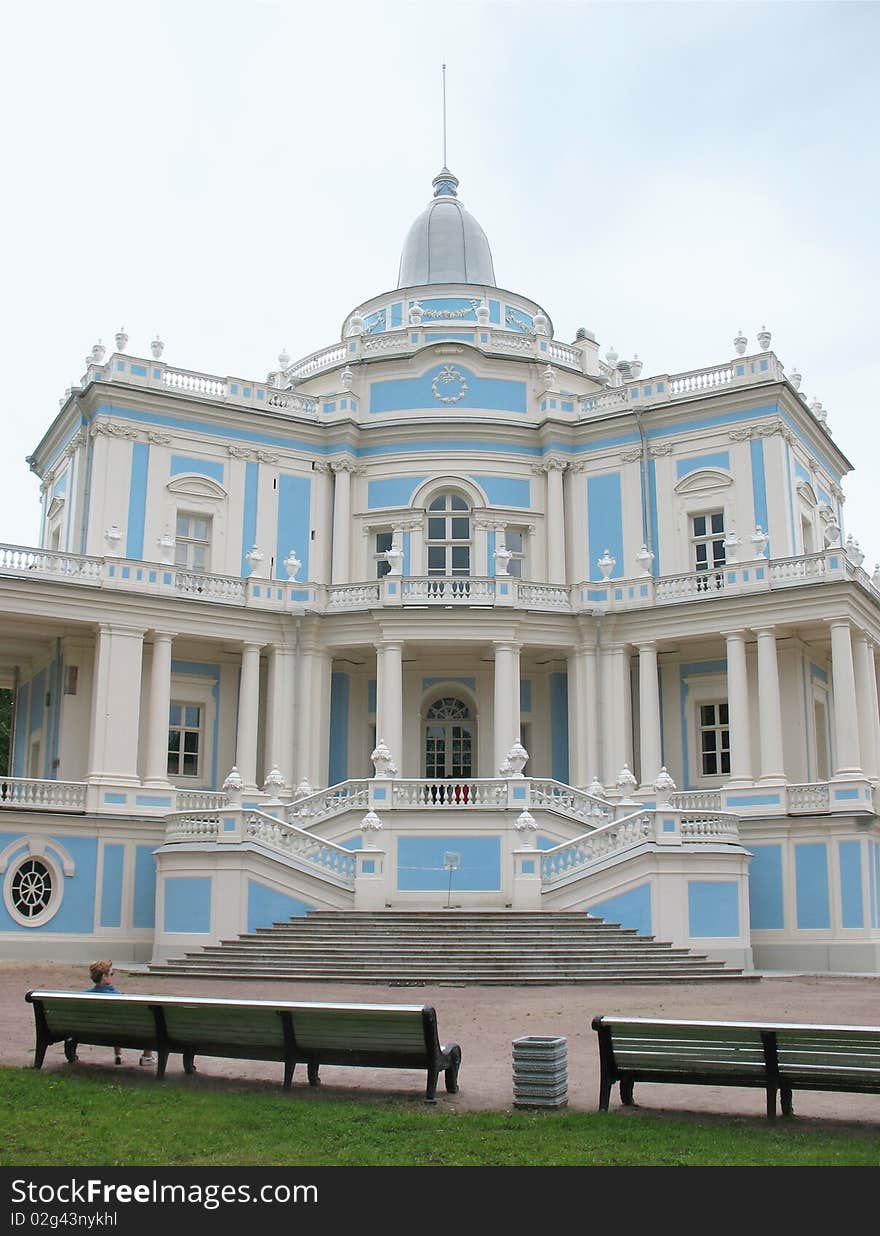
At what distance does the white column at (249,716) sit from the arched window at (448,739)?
170 inches

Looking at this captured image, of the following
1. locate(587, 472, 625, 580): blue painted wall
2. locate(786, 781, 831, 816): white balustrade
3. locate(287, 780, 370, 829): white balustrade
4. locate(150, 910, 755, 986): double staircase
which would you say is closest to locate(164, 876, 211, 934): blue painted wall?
locate(150, 910, 755, 986): double staircase

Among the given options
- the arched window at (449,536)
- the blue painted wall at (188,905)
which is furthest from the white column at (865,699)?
the blue painted wall at (188,905)

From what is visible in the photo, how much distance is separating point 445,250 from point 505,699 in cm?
1670

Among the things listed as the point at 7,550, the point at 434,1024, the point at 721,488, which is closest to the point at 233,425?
the point at 7,550

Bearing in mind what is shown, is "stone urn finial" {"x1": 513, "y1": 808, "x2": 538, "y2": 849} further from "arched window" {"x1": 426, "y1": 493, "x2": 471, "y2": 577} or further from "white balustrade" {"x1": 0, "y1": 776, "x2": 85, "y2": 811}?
"arched window" {"x1": 426, "y1": 493, "x2": 471, "y2": 577}

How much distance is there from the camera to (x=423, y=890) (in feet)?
79.6

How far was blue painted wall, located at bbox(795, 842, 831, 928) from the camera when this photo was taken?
26.0m

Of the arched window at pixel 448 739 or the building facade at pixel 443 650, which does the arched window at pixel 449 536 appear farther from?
the arched window at pixel 448 739

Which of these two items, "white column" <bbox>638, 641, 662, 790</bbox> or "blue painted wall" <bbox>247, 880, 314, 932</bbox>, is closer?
"blue painted wall" <bbox>247, 880, 314, 932</bbox>

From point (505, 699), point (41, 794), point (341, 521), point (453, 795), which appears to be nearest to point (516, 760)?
point (453, 795)

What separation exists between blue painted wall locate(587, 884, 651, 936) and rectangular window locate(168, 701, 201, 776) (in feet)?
38.2

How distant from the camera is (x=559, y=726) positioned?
3197 cm
